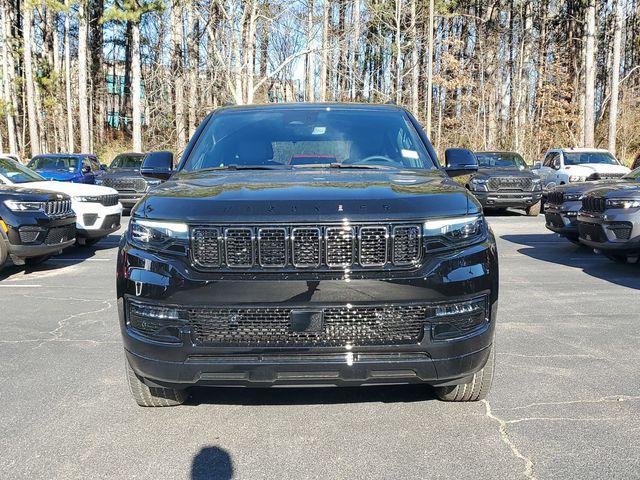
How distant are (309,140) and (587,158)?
684 inches

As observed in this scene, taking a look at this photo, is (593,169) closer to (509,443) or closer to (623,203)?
Answer: (623,203)

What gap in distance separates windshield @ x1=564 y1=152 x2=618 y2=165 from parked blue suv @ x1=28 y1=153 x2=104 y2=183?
47.3 ft

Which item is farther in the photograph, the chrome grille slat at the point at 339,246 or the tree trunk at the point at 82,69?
the tree trunk at the point at 82,69

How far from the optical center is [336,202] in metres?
3.21

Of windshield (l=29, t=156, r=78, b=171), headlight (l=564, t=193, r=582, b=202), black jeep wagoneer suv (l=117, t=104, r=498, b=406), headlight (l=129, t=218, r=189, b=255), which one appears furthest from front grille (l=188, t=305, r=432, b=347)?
windshield (l=29, t=156, r=78, b=171)

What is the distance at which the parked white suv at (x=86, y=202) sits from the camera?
35.3ft

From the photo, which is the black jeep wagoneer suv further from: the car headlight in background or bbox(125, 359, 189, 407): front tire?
the car headlight in background

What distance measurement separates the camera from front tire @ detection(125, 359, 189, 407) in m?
3.77

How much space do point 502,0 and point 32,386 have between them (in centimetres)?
4872

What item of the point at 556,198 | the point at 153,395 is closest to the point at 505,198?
the point at 556,198

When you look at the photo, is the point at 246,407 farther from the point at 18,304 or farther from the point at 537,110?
the point at 537,110

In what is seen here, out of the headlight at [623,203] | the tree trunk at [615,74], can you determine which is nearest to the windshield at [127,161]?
the headlight at [623,203]

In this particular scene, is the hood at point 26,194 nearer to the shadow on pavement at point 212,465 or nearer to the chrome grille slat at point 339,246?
the shadow on pavement at point 212,465

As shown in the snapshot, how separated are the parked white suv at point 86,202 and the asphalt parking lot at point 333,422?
17.1ft
